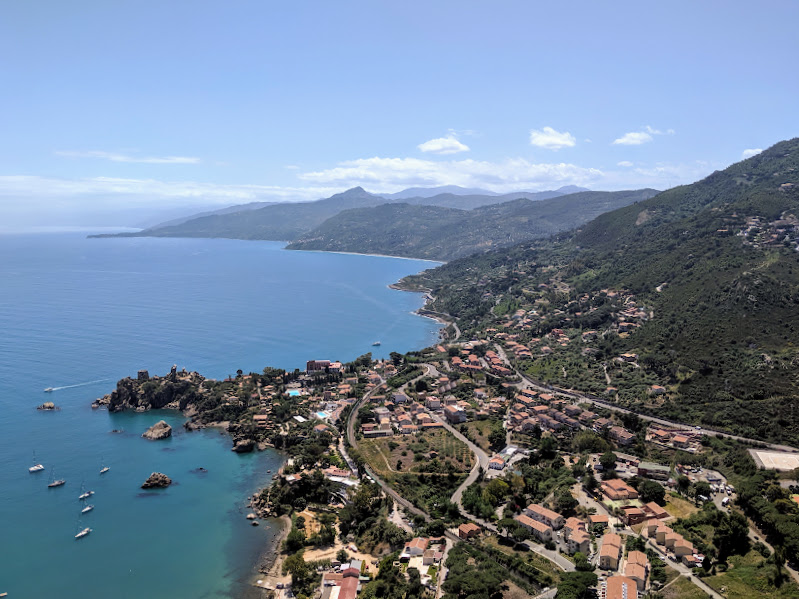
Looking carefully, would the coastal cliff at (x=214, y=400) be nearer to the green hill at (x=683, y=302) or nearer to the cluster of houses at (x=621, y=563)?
the cluster of houses at (x=621, y=563)

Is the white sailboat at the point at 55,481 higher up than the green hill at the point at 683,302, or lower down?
lower down

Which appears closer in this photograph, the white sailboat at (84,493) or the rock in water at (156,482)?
the white sailboat at (84,493)

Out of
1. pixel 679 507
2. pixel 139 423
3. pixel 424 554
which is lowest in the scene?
pixel 139 423

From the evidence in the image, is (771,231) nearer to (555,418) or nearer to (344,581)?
(555,418)

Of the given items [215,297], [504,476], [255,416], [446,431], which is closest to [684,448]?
[504,476]

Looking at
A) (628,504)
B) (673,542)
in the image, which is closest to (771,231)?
(628,504)

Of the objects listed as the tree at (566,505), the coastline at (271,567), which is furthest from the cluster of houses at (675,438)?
the coastline at (271,567)
